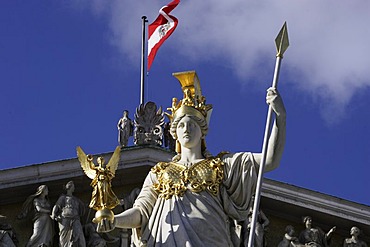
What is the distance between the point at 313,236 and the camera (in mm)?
26484

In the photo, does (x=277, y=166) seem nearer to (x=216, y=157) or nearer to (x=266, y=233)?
(x=216, y=157)

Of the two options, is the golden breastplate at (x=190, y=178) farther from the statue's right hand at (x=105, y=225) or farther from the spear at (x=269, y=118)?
the statue's right hand at (x=105, y=225)

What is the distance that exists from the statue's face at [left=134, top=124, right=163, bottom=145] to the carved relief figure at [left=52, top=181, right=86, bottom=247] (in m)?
1.31

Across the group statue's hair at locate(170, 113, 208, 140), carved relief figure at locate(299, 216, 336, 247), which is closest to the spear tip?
statue's hair at locate(170, 113, 208, 140)

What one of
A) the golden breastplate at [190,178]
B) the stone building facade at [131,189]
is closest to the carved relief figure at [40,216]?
the stone building facade at [131,189]

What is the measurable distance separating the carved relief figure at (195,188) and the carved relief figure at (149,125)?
7994 mm

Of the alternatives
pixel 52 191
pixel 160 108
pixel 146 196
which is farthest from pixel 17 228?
pixel 146 196

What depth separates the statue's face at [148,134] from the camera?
26516 millimetres

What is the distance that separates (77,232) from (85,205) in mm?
601

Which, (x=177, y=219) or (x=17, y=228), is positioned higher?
(x=17, y=228)

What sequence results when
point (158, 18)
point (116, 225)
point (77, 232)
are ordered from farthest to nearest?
point (158, 18) < point (77, 232) < point (116, 225)

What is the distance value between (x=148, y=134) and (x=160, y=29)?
7.79 feet

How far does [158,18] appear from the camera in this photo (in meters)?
28.4

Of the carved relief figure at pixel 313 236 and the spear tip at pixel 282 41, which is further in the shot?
the carved relief figure at pixel 313 236
